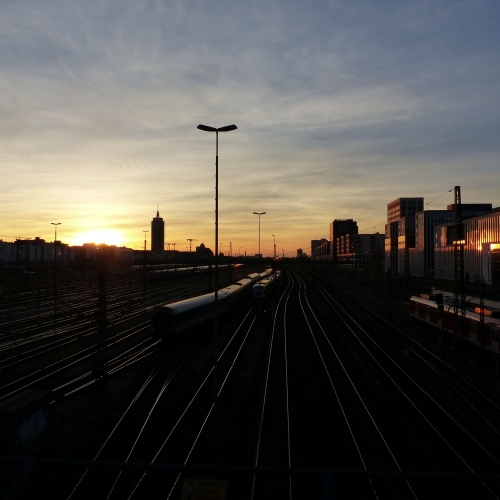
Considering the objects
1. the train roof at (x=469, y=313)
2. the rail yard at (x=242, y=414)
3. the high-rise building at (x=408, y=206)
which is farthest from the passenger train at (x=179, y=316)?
the high-rise building at (x=408, y=206)

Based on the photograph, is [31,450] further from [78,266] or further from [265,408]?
[78,266]

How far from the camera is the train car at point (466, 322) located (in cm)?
2558

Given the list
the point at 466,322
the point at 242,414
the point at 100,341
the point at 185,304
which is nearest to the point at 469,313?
the point at 466,322

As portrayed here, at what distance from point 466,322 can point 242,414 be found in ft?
62.4

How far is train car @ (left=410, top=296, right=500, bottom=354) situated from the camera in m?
25.6

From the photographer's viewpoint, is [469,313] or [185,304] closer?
[469,313]

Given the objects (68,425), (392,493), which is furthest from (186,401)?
(392,493)

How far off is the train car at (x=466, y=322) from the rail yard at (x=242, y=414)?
0.89 metres

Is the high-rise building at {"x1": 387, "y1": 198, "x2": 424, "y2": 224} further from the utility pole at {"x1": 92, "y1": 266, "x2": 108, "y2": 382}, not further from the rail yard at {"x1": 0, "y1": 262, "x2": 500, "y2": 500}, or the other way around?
the utility pole at {"x1": 92, "y1": 266, "x2": 108, "y2": 382}

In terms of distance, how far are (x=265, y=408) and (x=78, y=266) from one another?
9393 cm

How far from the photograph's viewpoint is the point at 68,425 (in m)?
15.7

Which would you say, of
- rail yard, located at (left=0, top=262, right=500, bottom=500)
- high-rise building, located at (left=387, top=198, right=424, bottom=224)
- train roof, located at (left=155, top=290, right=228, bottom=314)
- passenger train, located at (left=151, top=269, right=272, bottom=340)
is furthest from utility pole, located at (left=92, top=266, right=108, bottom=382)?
high-rise building, located at (left=387, top=198, right=424, bottom=224)

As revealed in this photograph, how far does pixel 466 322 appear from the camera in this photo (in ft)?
98.7

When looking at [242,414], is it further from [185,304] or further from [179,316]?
[185,304]
